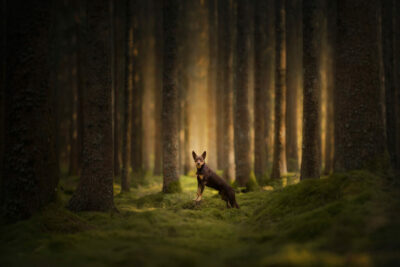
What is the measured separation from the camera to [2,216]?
289 inches

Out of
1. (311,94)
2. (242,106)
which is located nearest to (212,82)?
(242,106)

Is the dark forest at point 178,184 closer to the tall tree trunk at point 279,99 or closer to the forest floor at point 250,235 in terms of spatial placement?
the forest floor at point 250,235

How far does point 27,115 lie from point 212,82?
20.4 meters

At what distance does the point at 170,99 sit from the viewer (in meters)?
14.8

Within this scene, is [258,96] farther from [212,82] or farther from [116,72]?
[212,82]

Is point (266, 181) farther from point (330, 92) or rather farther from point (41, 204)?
point (41, 204)

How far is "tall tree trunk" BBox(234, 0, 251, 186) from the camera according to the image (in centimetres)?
1582

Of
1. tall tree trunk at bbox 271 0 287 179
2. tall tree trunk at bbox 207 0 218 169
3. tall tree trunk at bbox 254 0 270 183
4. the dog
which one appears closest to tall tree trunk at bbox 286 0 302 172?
tall tree trunk at bbox 207 0 218 169

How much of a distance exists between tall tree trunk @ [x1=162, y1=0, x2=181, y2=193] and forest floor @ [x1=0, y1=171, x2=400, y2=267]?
5186 millimetres

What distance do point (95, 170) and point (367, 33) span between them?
30.9ft

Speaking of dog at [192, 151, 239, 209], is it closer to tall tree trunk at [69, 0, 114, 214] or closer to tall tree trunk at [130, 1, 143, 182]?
tall tree trunk at [69, 0, 114, 214]

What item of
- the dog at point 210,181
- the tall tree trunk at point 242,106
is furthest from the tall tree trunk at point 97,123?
the tall tree trunk at point 242,106

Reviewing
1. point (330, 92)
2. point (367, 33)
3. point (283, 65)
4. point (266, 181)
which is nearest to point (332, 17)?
point (330, 92)

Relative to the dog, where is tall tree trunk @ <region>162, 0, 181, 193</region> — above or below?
above
